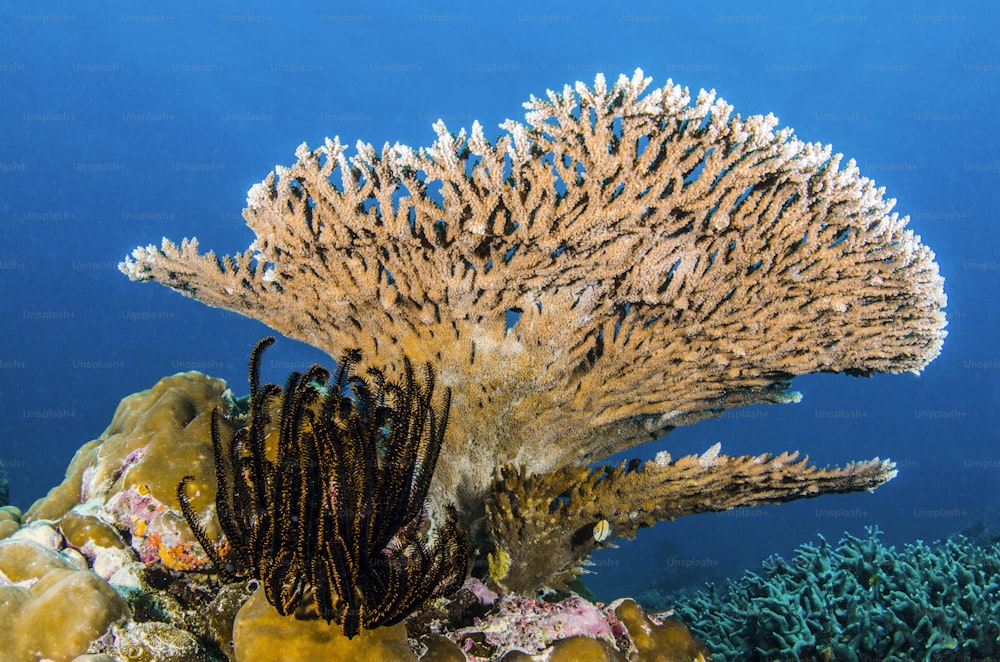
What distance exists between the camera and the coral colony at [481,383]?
7.95ft

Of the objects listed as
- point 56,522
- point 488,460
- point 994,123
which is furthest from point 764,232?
point 994,123

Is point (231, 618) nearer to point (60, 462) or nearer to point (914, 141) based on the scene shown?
point (60, 462)

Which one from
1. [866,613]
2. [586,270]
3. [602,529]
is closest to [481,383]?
[586,270]

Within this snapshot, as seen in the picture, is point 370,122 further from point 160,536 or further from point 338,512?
point 338,512

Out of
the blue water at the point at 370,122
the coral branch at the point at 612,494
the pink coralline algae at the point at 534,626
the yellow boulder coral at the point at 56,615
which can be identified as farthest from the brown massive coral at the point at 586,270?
the blue water at the point at 370,122

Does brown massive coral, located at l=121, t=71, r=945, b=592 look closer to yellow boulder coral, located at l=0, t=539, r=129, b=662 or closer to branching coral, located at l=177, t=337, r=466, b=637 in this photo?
branching coral, located at l=177, t=337, r=466, b=637

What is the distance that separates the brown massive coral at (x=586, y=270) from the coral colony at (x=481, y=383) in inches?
0.7

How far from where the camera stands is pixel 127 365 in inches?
3066

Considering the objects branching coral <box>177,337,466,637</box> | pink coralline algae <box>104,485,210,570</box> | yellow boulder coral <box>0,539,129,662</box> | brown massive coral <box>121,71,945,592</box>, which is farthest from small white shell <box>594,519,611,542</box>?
yellow boulder coral <box>0,539,129,662</box>

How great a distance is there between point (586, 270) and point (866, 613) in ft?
13.3

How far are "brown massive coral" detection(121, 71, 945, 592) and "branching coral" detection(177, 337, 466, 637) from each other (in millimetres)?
1061

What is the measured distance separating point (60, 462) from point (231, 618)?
5659 centimetres

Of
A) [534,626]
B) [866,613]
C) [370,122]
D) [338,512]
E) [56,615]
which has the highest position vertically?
[370,122]

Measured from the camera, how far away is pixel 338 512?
88.0 inches
